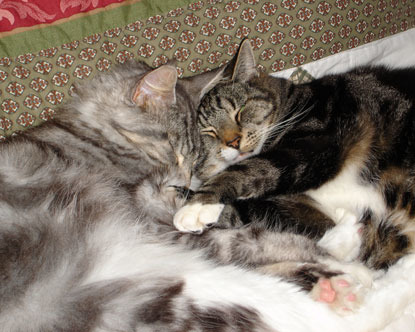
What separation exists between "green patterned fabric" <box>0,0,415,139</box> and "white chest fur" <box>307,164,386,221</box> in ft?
2.37

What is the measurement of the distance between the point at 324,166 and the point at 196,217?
1.89ft

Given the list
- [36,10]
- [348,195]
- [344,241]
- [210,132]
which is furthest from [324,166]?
[36,10]

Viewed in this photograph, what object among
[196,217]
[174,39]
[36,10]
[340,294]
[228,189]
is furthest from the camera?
[174,39]

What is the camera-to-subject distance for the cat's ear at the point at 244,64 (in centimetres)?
183

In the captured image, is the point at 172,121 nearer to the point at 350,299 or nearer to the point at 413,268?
the point at 350,299

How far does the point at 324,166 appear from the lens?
1.72 metres

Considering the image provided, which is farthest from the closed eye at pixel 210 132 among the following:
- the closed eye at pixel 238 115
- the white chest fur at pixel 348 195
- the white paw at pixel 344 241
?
the white paw at pixel 344 241

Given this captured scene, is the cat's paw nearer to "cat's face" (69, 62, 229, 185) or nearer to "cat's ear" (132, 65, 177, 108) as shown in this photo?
"cat's face" (69, 62, 229, 185)

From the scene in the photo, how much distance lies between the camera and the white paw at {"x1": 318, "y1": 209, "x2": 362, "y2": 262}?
1.57 m

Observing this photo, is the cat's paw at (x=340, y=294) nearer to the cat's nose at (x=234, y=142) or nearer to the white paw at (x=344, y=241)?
the white paw at (x=344, y=241)

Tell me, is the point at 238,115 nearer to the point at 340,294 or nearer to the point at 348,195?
the point at 348,195

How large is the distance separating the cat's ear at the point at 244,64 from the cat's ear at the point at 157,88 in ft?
1.07

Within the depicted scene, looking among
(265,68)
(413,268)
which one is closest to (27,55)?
(265,68)

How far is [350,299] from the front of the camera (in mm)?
1368
